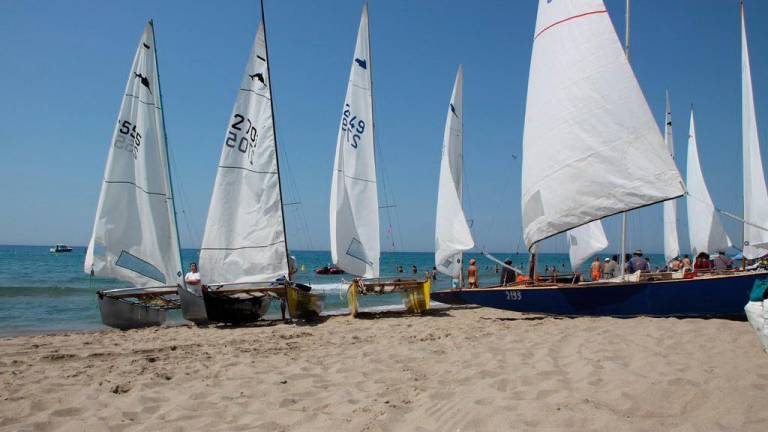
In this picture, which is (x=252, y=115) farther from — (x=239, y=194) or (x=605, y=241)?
(x=605, y=241)

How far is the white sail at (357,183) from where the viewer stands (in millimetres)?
11688

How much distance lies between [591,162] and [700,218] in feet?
49.8

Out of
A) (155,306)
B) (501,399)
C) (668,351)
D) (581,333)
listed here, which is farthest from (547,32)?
(155,306)

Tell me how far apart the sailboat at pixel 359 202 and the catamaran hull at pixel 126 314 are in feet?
14.2

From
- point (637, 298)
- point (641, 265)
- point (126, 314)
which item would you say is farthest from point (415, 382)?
point (641, 265)

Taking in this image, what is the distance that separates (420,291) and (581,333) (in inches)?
206

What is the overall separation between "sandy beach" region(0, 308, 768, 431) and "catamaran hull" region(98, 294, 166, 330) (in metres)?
2.20

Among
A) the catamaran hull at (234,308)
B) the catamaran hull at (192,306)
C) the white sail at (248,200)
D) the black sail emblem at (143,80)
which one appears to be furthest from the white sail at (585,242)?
the black sail emblem at (143,80)

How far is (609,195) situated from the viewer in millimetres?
8375

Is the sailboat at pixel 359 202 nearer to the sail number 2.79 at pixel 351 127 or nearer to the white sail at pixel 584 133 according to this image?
the sail number 2.79 at pixel 351 127

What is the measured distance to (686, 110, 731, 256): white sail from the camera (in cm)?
1986

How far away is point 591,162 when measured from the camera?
8.59 meters

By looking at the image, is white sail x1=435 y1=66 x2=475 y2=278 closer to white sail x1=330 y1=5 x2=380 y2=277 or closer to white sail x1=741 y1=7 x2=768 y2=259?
white sail x1=330 y1=5 x2=380 y2=277

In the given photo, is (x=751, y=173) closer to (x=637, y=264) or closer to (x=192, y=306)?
(x=637, y=264)
